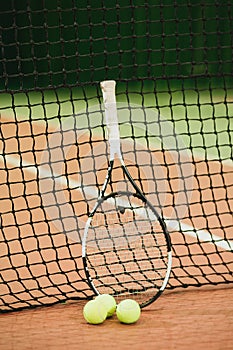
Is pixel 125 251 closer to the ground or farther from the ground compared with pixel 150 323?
farther from the ground

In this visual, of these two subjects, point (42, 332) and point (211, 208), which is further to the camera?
point (211, 208)

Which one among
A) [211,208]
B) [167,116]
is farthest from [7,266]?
[167,116]

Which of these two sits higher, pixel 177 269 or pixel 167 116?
pixel 167 116

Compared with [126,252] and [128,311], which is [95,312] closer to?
[128,311]

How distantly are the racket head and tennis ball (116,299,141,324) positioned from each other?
215 mm

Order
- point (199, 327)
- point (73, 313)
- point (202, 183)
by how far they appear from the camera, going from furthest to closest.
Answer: point (202, 183) → point (73, 313) → point (199, 327)

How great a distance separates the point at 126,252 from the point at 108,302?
529mm

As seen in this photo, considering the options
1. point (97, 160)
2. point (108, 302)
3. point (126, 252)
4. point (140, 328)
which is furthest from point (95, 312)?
point (97, 160)

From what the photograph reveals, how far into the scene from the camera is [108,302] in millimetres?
3018

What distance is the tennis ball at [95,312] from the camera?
2.97 metres

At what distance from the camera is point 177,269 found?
3656mm

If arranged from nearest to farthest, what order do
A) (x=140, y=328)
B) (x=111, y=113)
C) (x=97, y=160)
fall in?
(x=140, y=328)
(x=111, y=113)
(x=97, y=160)

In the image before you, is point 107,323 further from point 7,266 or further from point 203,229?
point 203,229

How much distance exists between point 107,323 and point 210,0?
6.13 meters
